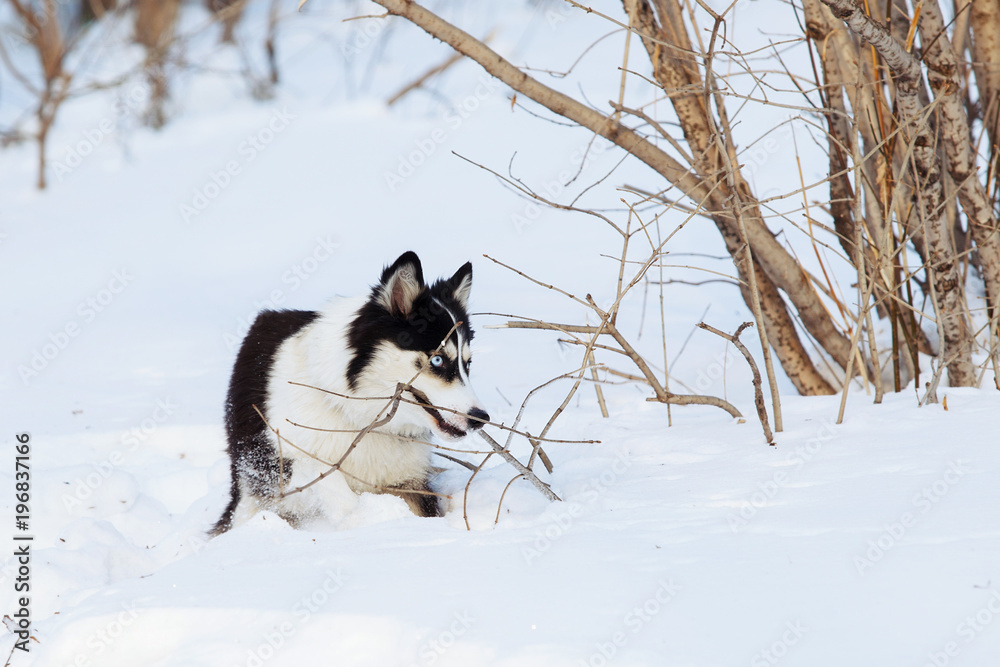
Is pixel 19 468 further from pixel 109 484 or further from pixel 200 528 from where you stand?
pixel 200 528

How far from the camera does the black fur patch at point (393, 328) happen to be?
320 centimetres

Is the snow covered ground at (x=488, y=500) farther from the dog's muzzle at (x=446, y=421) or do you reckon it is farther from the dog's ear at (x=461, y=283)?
the dog's ear at (x=461, y=283)

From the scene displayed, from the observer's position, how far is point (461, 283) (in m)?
3.51

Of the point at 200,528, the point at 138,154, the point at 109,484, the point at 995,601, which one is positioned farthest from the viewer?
the point at 138,154

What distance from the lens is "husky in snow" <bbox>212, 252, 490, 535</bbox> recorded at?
10.4ft

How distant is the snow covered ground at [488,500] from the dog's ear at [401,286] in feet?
2.37

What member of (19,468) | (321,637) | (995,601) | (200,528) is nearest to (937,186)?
(995,601)

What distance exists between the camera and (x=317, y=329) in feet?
11.0

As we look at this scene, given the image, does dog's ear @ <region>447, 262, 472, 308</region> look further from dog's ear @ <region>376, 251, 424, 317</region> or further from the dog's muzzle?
the dog's muzzle

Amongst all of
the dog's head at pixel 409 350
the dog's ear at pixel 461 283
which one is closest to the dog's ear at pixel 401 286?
the dog's head at pixel 409 350

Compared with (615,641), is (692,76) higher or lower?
higher

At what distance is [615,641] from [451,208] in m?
7.71

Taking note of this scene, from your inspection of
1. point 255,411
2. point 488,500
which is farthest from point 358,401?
point 488,500

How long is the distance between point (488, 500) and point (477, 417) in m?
0.32
